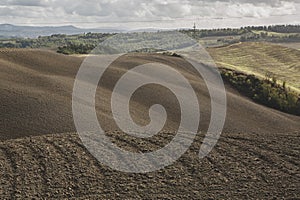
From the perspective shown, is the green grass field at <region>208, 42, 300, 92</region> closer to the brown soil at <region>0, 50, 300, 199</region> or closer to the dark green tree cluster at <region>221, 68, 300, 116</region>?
the dark green tree cluster at <region>221, 68, 300, 116</region>

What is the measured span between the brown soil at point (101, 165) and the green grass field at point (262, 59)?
123 feet

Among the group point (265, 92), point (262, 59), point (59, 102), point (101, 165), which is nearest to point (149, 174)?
point (101, 165)

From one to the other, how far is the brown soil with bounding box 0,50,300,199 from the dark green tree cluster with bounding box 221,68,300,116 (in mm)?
8800

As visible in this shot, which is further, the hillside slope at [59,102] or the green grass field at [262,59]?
the green grass field at [262,59]

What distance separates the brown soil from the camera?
390 inches

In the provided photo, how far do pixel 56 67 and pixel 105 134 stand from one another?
493 inches

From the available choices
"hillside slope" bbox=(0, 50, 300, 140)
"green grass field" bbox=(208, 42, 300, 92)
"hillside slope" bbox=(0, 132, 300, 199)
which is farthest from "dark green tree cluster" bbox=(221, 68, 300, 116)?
"green grass field" bbox=(208, 42, 300, 92)

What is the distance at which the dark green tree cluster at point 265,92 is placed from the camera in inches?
1147

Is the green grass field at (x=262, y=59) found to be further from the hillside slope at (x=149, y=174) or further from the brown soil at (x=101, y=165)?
the hillside slope at (x=149, y=174)

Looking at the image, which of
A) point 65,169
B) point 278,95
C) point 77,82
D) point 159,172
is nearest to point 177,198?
point 159,172

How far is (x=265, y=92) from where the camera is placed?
31.2 meters

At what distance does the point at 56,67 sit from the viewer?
2586 centimetres

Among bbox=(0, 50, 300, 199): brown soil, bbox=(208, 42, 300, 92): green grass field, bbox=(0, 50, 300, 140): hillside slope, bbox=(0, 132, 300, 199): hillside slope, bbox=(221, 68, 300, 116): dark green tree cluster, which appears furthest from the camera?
bbox=(208, 42, 300, 92): green grass field

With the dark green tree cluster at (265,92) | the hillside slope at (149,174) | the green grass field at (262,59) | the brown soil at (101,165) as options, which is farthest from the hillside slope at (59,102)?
the green grass field at (262,59)
